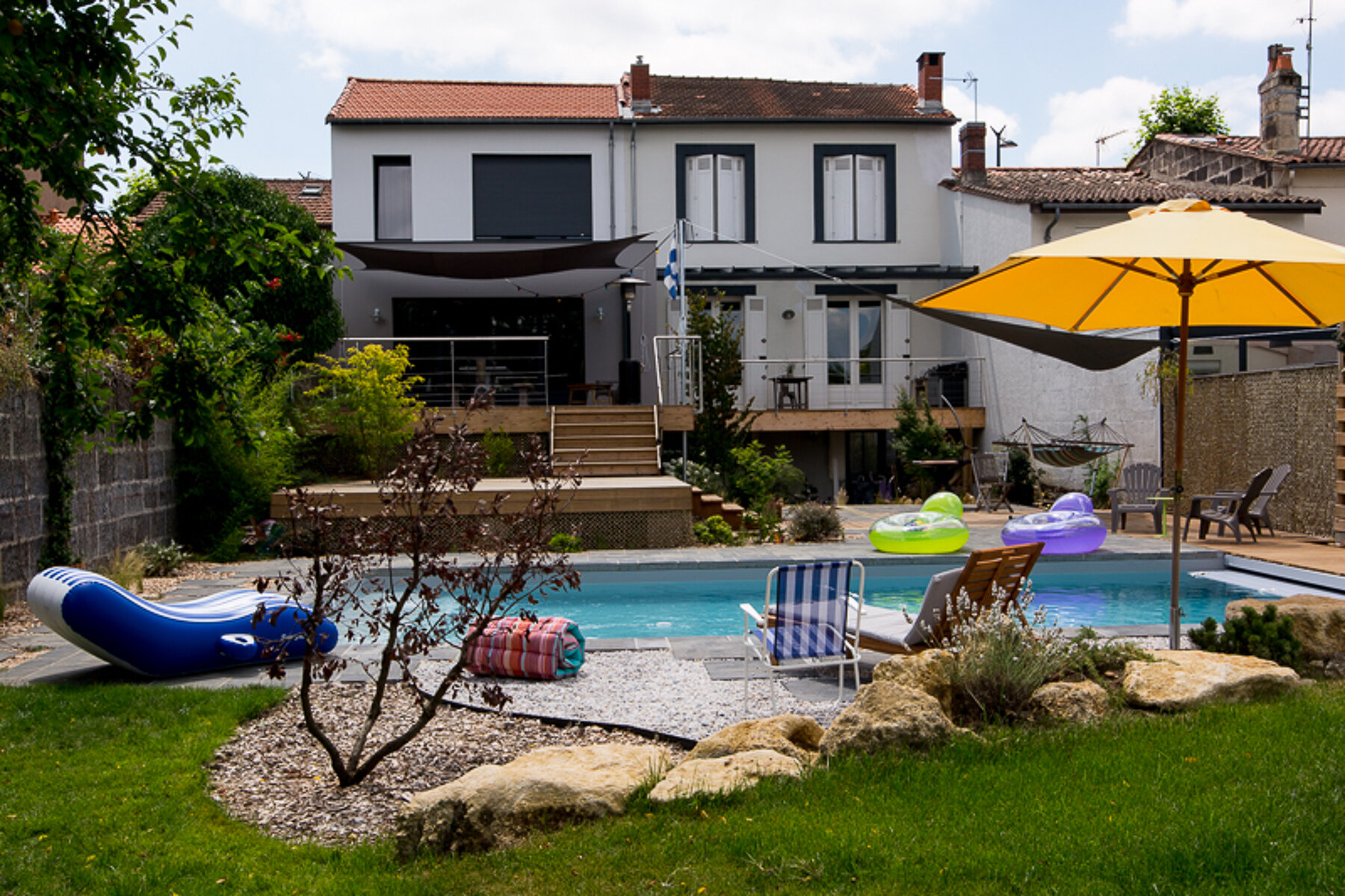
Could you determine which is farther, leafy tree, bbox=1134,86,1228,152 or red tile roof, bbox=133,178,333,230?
leafy tree, bbox=1134,86,1228,152

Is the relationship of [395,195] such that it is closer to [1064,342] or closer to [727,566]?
[727,566]

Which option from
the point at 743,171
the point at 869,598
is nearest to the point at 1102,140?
the point at 743,171

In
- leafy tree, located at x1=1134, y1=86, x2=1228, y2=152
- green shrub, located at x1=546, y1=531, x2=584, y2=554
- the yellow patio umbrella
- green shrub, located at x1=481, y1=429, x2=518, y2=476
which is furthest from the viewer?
leafy tree, located at x1=1134, y1=86, x2=1228, y2=152

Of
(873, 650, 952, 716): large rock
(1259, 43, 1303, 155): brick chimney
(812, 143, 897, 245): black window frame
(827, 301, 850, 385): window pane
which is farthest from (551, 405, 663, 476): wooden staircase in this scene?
(1259, 43, 1303, 155): brick chimney

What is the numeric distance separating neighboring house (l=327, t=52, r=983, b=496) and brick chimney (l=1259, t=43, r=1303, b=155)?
600 cm

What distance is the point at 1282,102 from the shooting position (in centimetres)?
2020

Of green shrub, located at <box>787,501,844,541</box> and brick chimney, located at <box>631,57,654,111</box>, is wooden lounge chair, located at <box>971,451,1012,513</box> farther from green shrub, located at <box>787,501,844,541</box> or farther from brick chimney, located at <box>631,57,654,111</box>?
brick chimney, located at <box>631,57,654,111</box>

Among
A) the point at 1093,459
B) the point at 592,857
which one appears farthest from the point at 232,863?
the point at 1093,459

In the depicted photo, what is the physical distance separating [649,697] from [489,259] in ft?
37.6

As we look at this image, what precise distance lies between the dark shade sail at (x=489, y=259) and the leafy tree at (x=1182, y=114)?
77.5 ft

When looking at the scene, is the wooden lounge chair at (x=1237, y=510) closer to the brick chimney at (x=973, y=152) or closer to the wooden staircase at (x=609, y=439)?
the wooden staircase at (x=609, y=439)

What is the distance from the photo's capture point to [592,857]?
3.38 m

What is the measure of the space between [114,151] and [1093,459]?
13488 mm

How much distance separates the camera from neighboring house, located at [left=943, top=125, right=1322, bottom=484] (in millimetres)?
15734
